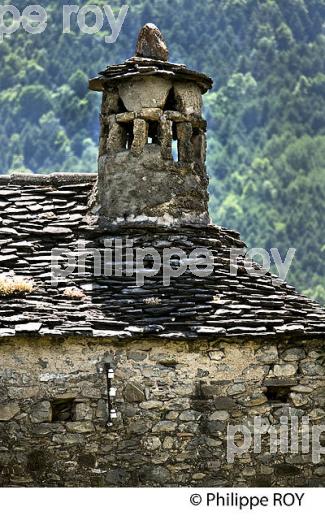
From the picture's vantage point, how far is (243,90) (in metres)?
79.6

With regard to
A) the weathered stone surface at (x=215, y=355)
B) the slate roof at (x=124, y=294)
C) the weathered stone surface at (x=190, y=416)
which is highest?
the slate roof at (x=124, y=294)

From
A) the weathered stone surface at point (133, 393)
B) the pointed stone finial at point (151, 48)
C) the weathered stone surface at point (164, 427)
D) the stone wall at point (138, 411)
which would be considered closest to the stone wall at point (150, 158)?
the pointed stone finial at point (151, 48)

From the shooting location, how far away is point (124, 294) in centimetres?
1645

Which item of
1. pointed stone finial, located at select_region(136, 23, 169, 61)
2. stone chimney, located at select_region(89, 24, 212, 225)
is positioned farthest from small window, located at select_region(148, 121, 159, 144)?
pointed stone finial, located at select_region(136, 23, 169, 61)

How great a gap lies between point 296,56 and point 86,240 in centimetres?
6505

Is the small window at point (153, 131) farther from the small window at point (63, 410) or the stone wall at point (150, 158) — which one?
the small window at point (63, 410)

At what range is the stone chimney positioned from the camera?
60.0 ft

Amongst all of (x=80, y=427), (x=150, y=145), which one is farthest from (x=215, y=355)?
(x=150, y=145)

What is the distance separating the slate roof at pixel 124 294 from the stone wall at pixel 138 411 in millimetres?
215

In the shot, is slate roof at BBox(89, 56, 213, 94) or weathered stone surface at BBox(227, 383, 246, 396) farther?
slate roof at BBox(89, 56, 213, 94)

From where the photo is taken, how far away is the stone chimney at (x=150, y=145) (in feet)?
60.0

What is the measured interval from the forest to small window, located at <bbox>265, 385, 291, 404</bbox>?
44.5m

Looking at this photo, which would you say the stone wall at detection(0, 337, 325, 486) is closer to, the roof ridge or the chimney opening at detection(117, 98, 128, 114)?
the roof ridge

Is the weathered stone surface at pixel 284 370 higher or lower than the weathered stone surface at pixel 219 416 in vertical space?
higher
